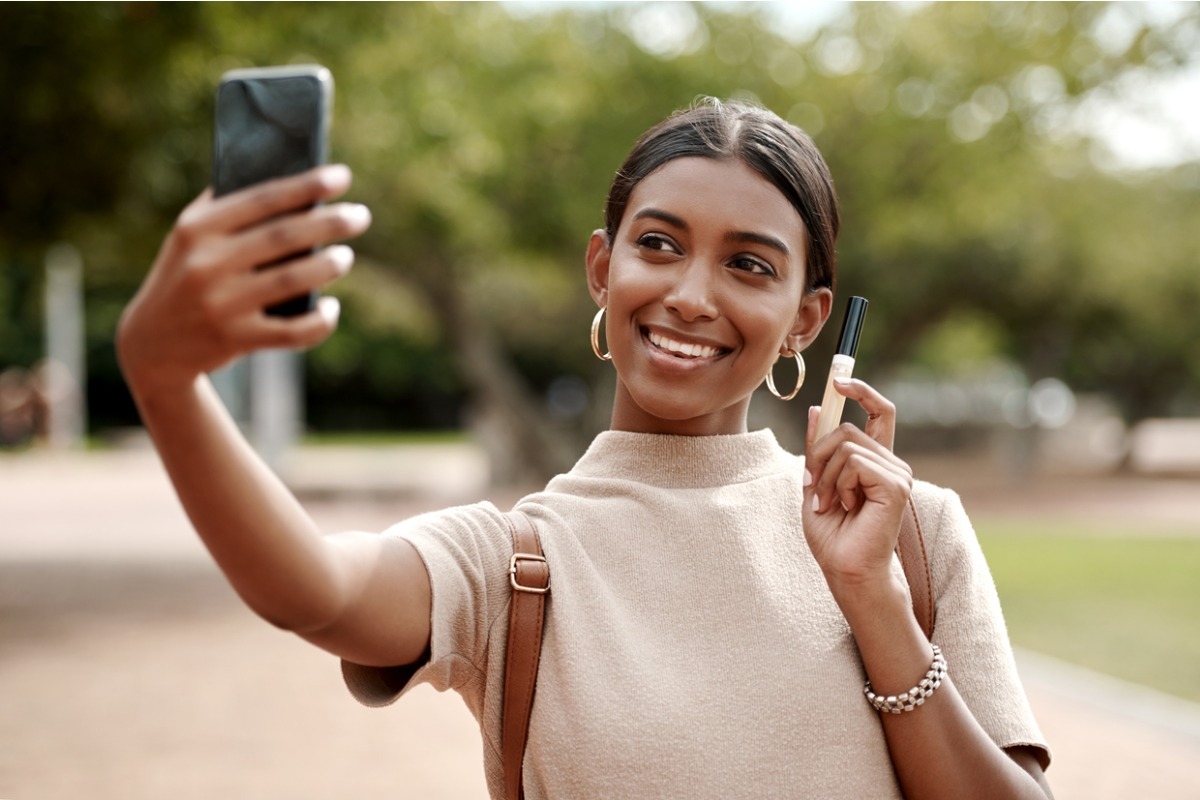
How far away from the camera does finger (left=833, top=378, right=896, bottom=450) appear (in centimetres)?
177

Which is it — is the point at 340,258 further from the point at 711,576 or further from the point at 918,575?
the point at 918,575

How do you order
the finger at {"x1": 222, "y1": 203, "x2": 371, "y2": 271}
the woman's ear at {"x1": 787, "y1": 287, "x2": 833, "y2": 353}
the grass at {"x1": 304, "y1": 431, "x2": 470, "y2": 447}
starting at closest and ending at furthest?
the finger at {"x1": 222, "y1": 203, "x2": 371, "y2": 271} → the woman's ear at {"x1": 787, "y1": 287, "x2": 833, "y2": 353} → the grass at {"x1": 304, "y1": 431, "x2": 470, "y2": 447}

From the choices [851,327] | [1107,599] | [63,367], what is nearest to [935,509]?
[851,327]

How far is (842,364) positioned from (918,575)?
314 mm

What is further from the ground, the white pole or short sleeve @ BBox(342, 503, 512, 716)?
short sleeve @ BBox(342, 503, 512, 716)

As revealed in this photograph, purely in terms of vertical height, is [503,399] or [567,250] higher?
[567,250]

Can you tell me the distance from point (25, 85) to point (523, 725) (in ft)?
26.3

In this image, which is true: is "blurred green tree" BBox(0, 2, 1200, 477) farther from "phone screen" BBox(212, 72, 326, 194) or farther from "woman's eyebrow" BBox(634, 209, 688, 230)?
"phone screen" BBox(212, 72, 326, 194)

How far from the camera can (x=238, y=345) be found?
1.10 meters

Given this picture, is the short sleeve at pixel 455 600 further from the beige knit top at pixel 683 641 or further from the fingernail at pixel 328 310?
the fingernail at pixel 328 310

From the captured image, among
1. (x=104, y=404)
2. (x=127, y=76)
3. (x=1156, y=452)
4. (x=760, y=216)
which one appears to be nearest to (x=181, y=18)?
(x=127, y=76)

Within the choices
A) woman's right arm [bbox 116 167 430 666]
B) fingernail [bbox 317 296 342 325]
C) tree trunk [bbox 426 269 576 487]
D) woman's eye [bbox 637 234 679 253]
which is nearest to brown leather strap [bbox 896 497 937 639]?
woman's eye [bbox 637 234 679 253]

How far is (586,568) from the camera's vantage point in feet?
5.72

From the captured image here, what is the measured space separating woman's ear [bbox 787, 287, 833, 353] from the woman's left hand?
0.23m
